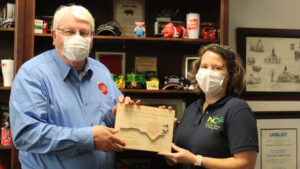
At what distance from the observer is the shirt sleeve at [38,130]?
117cm

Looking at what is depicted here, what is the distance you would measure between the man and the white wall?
165 cm

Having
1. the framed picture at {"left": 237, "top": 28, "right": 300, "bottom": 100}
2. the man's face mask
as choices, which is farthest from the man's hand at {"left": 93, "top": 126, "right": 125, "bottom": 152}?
the framed picture at {"left": 237, "top": 28, "right": 300, "bottom": 100}

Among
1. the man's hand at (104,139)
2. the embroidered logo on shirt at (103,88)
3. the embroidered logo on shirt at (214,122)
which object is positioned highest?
the embroidered logo on shirt at (103,88)

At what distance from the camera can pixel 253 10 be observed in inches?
103

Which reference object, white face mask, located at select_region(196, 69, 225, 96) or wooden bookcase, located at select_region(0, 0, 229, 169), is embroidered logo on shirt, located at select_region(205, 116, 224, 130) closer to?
white face mask, located at select_region(196, 69, 225, 96)

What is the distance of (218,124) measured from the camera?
1380 mm

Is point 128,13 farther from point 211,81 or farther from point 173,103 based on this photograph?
point 211,81

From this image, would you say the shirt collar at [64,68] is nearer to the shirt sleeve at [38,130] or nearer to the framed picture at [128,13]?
the shirt sleeve at [38,130]

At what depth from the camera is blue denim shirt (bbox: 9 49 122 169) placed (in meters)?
1.17

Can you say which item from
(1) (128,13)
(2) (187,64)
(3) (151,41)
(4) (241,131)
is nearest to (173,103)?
(2) (187,64)

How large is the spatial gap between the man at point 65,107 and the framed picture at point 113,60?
920 mm

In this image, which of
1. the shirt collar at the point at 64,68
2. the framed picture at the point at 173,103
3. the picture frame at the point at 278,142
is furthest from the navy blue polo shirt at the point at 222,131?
the picture frame at the point at 278,142

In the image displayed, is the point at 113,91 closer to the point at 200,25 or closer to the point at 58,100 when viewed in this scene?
the point at 58,100

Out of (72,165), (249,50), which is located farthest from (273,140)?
(72,165)
